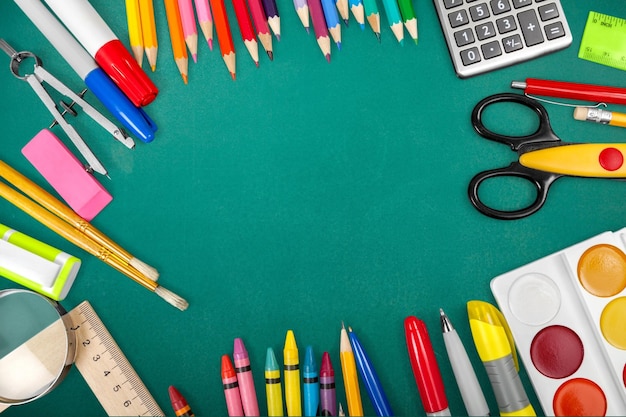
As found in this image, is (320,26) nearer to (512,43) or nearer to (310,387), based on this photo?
(512,43)

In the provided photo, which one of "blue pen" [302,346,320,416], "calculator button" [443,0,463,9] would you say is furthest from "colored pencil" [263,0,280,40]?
"blue pen" [302,346,320,416]

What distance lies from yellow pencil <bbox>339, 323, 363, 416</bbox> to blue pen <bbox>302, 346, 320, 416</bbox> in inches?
1.5

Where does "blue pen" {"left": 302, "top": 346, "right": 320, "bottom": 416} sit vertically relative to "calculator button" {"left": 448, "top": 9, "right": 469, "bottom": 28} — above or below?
below

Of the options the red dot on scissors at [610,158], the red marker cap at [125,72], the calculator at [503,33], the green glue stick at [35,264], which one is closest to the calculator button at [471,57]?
the calculator at [503,33]

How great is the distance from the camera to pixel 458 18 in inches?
34.2

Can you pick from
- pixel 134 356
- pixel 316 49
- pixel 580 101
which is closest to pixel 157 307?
pixel 134 356

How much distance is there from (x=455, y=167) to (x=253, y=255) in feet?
0.97

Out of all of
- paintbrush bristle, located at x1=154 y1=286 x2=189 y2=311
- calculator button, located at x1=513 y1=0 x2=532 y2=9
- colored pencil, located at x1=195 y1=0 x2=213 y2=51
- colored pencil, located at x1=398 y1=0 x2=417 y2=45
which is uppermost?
colored pencil, located at x1=195 y1=0 x2=213 y2=51

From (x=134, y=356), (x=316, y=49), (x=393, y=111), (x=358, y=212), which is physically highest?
(x=316, y=49)

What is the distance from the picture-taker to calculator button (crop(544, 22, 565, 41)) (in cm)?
86

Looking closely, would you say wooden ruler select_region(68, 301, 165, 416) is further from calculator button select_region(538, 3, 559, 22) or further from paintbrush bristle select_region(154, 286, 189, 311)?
calculator button select_region(538, 3, 559, 22)

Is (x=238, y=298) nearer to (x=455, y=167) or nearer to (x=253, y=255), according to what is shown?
(x=253, y=255)

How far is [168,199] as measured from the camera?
885 millimetres

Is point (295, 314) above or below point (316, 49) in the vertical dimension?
below
